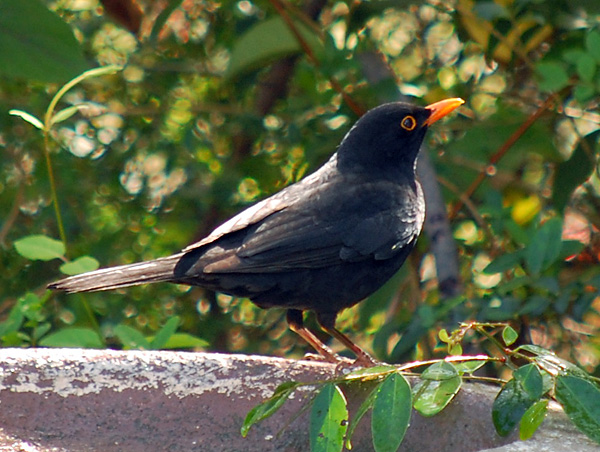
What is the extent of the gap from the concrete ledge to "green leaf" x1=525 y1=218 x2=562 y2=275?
824 millimetres

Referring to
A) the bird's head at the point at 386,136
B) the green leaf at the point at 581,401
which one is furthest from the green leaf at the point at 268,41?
the green leaf at the point at 581,401

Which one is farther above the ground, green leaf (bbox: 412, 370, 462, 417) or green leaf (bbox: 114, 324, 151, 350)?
green leaf (bbox: 412, 370, 462, 417)

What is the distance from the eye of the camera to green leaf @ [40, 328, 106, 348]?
11.2 feet

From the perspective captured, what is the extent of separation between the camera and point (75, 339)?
3.47m

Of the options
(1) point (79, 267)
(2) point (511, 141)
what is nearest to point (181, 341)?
(1) point (79, 267)

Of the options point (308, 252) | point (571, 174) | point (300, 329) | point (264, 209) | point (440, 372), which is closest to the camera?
point (440, 372)

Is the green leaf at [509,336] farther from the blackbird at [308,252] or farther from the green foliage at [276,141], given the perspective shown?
the blackbird at [308,252]

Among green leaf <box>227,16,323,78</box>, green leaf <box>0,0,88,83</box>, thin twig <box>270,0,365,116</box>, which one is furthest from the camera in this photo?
green leaf <box>227,16,323,78</box>

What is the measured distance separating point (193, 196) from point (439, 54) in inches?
70.1

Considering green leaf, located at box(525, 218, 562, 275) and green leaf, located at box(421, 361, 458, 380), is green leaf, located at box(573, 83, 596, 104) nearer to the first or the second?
green leaf, located at box(525, 218, 562, 275)

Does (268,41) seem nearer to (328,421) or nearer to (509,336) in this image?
(509,336)

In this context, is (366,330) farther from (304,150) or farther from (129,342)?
(129,342)

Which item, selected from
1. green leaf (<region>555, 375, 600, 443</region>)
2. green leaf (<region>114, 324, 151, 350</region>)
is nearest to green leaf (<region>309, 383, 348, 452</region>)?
green leaf (<region>555, 375, 600, 443</region>)

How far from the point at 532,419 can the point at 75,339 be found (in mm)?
1922
